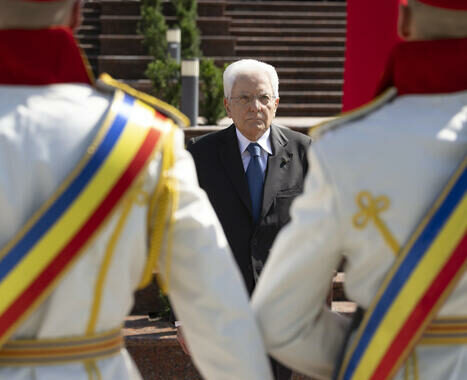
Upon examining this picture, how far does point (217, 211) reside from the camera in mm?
4316

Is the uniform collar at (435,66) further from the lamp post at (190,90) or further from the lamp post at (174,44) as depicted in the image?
the lamp post at (174,44)

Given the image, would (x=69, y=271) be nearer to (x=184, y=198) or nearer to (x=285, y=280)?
(x=184, y=198)

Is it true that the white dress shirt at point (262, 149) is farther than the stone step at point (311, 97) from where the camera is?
No

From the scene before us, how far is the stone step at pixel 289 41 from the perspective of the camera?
1480 centimetres

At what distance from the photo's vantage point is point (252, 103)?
4.44 m

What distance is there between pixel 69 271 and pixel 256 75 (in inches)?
90.4

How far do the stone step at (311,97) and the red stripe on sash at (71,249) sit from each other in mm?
11393

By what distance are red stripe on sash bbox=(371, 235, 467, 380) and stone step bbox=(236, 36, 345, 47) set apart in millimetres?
12529

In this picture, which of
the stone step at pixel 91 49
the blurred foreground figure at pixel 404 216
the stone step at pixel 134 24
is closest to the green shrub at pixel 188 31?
the stone step at pixel 134 24

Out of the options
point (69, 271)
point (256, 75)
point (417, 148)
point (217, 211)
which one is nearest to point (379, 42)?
point (256, 75)

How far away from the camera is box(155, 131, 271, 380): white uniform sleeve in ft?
8.09

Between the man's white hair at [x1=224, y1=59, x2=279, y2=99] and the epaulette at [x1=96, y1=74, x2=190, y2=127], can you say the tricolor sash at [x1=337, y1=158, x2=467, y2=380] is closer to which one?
the epaulette at [x1=96, y1=74, x2=190, y2=127]

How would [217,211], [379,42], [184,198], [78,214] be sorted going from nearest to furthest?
[78,214] → [184,198] → [217,211] → [379,42]

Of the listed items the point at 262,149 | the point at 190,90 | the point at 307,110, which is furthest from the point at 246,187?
the point at 307,110
